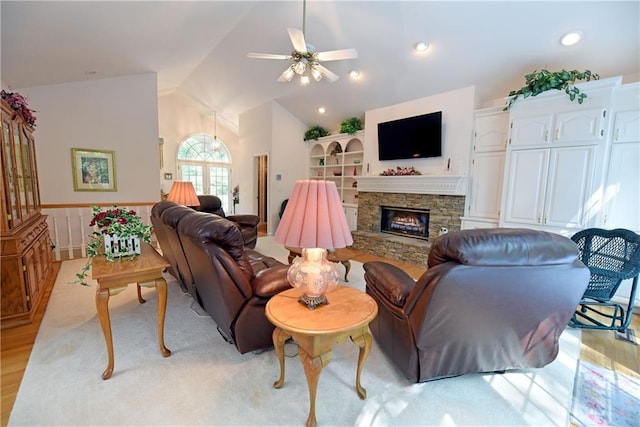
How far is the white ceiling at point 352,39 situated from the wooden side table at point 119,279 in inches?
93.9

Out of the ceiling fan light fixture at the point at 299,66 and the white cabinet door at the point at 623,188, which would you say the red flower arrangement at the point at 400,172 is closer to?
the white cabinet door at the point at 623,188

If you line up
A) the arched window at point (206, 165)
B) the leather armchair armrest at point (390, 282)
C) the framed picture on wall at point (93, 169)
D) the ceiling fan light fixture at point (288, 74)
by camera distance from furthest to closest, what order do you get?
the arched window at point (206, 165) < the framed picture on wall at point (93, 169) < the ceiling fan light fixture at point (288, 74) < the leather armchair armrest at point (390, 282)

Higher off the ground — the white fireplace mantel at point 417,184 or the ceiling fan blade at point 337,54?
the ceiling fan blade at point 337,54

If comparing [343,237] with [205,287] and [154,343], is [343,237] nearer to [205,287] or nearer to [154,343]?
[205,287]

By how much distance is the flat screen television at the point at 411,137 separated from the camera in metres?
4.43

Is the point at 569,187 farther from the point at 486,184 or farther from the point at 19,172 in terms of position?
the point at 19,172

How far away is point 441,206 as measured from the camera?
4.52m

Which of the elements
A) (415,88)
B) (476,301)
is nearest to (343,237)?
(476,301)

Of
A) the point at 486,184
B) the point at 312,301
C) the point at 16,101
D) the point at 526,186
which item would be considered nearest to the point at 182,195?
the point at 16,101

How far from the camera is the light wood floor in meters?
1.76

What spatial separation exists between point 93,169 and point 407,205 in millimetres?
5484

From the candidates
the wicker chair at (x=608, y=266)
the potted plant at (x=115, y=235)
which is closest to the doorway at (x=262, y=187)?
the potted plant at (x=115, y=235)

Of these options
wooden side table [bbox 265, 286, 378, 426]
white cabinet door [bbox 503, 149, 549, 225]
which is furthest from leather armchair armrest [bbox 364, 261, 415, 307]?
white cabinet door [bbox 503, 149, 549, 225]

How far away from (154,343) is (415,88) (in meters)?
4.79
